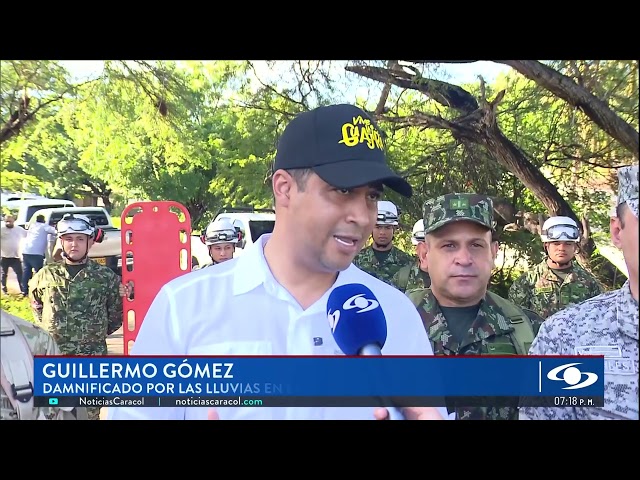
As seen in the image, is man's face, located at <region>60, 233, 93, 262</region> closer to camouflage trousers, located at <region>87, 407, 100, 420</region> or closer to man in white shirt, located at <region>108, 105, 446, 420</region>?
man in white shirt, located at <region>108, 105, 446, 420</region>

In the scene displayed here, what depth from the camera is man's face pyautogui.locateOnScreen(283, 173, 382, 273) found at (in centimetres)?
377

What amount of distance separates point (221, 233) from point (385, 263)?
94 cm

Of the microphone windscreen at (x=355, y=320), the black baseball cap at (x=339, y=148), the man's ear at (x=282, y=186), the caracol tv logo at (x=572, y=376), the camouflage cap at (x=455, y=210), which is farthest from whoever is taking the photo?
the caracol tv logo at (x=572, y=376)

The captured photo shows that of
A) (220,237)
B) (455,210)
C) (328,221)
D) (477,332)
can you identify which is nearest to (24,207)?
(220,237)

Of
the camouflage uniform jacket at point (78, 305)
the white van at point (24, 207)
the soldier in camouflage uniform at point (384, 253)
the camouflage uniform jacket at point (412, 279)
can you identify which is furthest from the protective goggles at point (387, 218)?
the white van at point (24, 207)

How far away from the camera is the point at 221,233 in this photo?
13.0ft

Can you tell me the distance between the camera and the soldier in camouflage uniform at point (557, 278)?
402 centimetres

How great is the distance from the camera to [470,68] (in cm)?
404

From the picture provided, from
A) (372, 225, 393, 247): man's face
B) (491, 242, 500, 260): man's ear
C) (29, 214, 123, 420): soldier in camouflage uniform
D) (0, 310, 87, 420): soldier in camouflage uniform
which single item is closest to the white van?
(29, 214, 123, 420): soldier in camouflage uniform

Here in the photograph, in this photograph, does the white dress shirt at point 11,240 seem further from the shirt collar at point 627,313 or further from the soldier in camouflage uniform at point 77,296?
the shirt collar at point 627,313

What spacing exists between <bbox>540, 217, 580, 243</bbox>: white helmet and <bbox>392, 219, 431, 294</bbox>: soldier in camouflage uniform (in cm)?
71

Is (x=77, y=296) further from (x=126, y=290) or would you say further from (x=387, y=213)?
(x=387, y=213)

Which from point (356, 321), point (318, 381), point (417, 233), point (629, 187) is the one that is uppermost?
point (629, 187)

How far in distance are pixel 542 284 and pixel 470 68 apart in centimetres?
131
